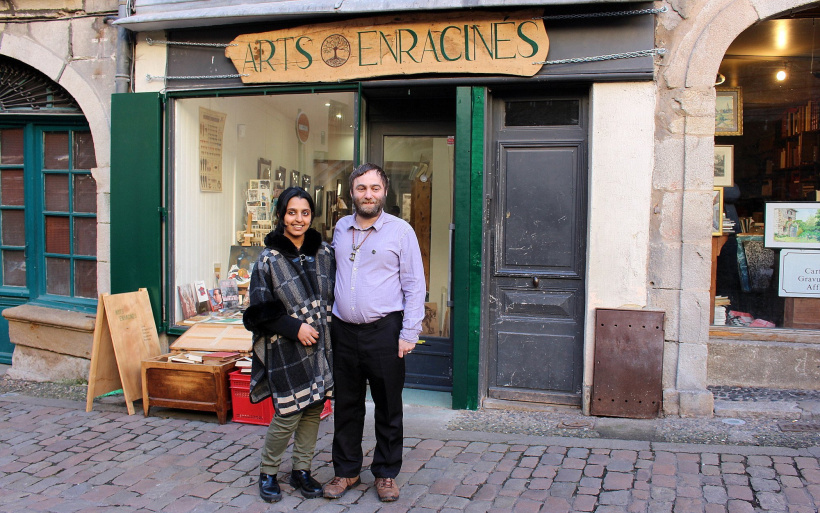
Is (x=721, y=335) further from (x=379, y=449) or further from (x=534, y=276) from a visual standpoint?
(x=379, y=449)

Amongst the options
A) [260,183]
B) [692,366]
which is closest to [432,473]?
[692,366]

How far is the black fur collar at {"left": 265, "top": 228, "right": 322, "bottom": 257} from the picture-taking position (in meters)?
3.62

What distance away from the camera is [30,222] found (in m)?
6.84

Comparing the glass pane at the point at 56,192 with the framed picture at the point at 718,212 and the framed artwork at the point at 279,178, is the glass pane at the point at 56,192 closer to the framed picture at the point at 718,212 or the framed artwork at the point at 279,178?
the framed artwork at the point at 279,178

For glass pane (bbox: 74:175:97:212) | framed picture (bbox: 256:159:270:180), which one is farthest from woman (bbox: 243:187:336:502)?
glass pane (bbox: 74:175:97:212)

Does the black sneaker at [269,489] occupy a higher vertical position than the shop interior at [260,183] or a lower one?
lower

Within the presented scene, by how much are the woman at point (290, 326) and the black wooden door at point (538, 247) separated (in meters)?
2.02

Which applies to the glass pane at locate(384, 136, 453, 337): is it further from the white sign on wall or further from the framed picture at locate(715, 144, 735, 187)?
the white sign on wall

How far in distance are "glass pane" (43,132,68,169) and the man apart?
4.42 meters

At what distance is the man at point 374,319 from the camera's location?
3605 millimetres

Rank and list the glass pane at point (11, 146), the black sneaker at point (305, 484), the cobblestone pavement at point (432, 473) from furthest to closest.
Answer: the glass pane at point (11, 146) < the black sneaker at point (305, 484) < the cobblestone pavement at point (432, 473)

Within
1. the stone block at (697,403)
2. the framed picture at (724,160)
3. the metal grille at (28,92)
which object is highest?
the metal grille at (28,92)

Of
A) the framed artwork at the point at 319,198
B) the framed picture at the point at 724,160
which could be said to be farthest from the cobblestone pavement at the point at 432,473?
the framed picture at the point at 724,160

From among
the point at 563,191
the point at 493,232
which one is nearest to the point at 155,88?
the point at 493,232
